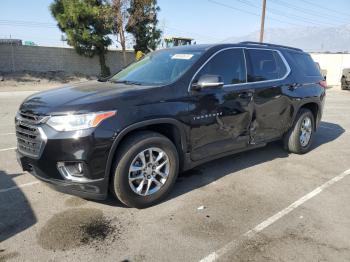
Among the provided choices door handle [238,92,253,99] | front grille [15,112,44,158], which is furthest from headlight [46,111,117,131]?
door handle [238,92,253,99]

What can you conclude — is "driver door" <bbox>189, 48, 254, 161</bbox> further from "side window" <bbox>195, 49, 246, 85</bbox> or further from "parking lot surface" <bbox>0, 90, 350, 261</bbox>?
"parking lot surface" <bbox>0, 90, 350, 261</bbox>

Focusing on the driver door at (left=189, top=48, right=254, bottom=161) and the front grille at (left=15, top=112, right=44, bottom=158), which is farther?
the driver door at (left=189, top=48, right=254, bottom=161)

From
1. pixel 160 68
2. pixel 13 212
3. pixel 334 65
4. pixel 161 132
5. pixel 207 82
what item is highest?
pixel 334 65

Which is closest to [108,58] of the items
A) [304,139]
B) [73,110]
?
[304,139]

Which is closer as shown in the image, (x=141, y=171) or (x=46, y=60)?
(x=141, y=171)

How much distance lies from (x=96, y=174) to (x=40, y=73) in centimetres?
2341

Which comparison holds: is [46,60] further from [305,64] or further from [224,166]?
[224,166]

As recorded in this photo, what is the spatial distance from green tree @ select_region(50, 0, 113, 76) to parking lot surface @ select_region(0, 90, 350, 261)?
21898 mm

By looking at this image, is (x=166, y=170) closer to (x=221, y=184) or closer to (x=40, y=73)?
(x=221, y=184)

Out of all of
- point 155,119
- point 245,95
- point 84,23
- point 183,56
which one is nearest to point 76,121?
point 155,119

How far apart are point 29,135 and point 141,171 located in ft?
4.08

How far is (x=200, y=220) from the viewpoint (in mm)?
3812

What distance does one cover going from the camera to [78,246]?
327 cm

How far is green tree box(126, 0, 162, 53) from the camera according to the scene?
1117 inches
